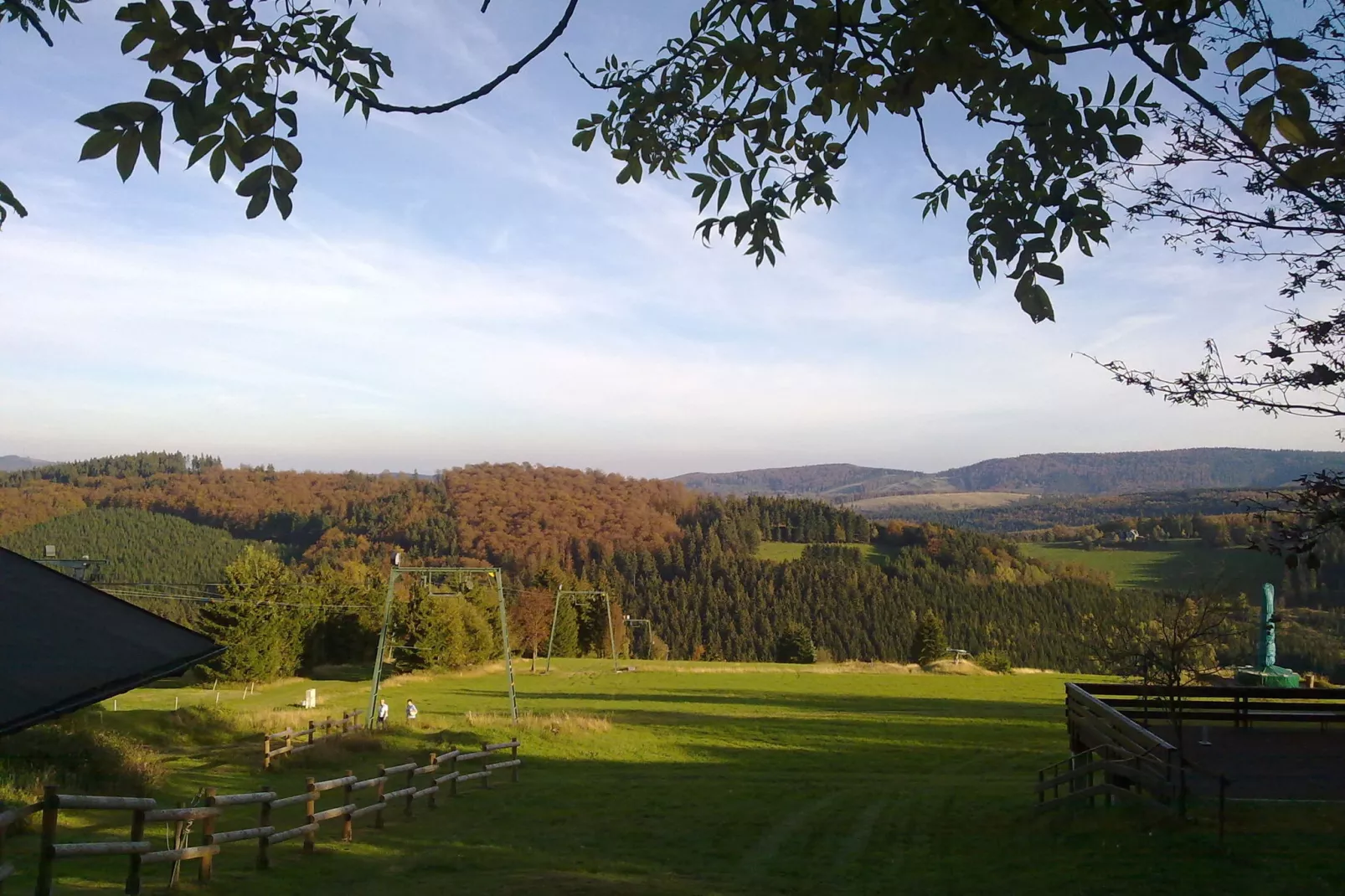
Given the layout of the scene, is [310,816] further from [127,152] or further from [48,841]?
[127,152]

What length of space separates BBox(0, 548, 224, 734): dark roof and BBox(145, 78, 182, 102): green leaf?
1705mm

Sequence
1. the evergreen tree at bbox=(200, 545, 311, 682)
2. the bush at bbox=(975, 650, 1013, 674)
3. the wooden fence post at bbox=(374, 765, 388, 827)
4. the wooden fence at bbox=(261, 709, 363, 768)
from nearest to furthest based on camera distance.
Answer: the wooden fence post at bbox=(374, 765, 388, 827) → the wooden fence at bbox=(261, 709, 363, 768) → the evergreen tree at bbox=(200, 545, 311, 682) → the bush at bbox=(975, 650, 1013, 674)

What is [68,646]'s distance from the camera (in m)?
2.97

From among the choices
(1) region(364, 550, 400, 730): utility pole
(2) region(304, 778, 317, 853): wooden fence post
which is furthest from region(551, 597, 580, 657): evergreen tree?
(2) region(304, 778, 317, 853): wooden fence post

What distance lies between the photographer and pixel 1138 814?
1201 centimetres

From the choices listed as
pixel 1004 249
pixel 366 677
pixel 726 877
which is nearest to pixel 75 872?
pixel 726 877

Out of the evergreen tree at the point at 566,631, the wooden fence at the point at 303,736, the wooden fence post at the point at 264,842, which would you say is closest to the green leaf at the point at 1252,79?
the wooden fence post at the point at 264,842

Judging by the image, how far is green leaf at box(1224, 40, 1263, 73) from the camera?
2271 millimetres

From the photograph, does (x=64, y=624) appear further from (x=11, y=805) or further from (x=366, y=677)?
(x=366, y=677)

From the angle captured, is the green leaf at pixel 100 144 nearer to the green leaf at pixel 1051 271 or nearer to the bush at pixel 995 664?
the green leaf at pixel 1051 271

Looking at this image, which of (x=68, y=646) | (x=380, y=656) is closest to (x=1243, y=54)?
(x=68, y=646)

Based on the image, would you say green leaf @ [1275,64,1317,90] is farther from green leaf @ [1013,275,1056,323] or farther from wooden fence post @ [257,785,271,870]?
wooden fence post @ [257,785,271,870]

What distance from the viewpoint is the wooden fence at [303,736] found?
1877 centimetres

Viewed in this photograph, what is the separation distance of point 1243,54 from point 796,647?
2998 inches
